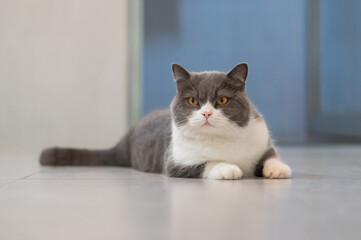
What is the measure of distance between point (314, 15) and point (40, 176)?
3842 mm

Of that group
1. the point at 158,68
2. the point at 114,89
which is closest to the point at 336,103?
the point at 158,68

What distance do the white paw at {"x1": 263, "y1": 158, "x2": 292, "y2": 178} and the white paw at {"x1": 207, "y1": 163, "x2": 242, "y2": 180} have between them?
14 cm

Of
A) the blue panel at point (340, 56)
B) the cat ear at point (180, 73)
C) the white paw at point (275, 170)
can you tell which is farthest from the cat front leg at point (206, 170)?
the blue panel at point (340, 56)

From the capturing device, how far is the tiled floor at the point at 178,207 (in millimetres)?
1104

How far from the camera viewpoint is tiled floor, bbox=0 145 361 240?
1.10 metres

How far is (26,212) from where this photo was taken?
134 cm

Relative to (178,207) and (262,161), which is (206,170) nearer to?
(262,161)

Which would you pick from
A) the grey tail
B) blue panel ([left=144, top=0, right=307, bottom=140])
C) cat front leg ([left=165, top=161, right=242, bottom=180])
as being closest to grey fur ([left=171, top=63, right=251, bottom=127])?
cat front leg ([left=165, top=161, right=242, bottom=180])

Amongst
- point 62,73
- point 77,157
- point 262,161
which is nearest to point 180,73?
point 262,161

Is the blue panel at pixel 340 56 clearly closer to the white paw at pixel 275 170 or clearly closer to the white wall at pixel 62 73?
the white wall at pixel 62 73

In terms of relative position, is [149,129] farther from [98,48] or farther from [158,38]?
[158,38]

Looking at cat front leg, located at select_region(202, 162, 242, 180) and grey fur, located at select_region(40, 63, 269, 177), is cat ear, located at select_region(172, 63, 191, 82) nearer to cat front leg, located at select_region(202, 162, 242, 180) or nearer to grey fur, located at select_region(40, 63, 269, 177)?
grey fur, located at select_region(40, 63, 269, 177)

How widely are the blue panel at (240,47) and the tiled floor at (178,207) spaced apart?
2.56m

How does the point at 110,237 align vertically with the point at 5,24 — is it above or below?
below
